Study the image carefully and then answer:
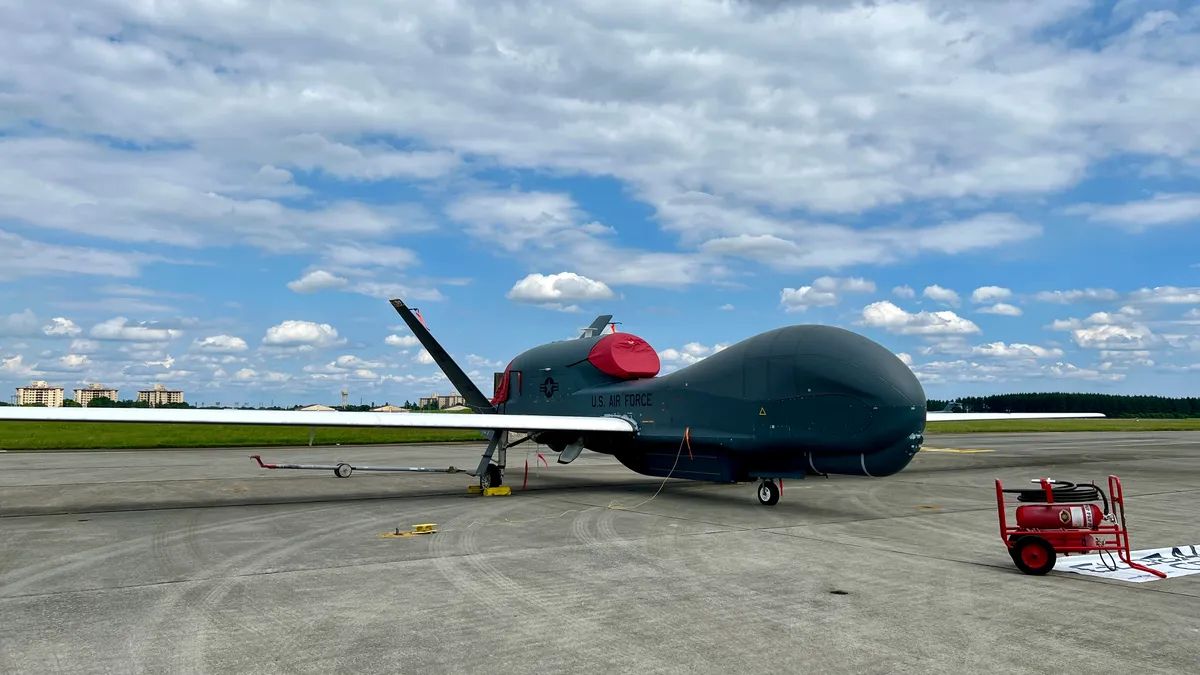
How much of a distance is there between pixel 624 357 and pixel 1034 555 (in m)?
12.3

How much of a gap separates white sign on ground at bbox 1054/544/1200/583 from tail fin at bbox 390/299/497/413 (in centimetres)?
1687

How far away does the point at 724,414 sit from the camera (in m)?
16.6

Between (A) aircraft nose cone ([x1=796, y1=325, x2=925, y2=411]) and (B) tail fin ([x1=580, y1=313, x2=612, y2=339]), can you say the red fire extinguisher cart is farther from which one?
(B) tail fin ([x1=580, y1=313, x2=612, y2=339])

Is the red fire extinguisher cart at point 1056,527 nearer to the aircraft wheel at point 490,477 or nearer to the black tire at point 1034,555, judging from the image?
the black tire at point 1034,555

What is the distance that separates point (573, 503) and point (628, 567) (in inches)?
291

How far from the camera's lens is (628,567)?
32.2 ft

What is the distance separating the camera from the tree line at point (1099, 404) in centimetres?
12800

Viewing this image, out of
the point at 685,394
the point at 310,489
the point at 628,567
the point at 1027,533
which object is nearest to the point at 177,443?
the point at 310,489

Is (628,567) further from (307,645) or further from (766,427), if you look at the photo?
(766,427)

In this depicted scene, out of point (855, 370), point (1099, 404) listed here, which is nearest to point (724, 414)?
point (855, 370)

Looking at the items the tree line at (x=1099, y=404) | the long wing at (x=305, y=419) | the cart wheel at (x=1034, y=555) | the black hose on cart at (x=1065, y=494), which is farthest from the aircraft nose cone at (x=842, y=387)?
the tree line at (x=1099, y=404)

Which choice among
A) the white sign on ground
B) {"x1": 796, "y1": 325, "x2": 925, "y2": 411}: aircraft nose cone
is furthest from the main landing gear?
the white sign on ground

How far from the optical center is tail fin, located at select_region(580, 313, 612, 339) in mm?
23047

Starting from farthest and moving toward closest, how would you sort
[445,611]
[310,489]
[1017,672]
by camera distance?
1. [310,489]
2. [445,611]
3. [1017,672]
